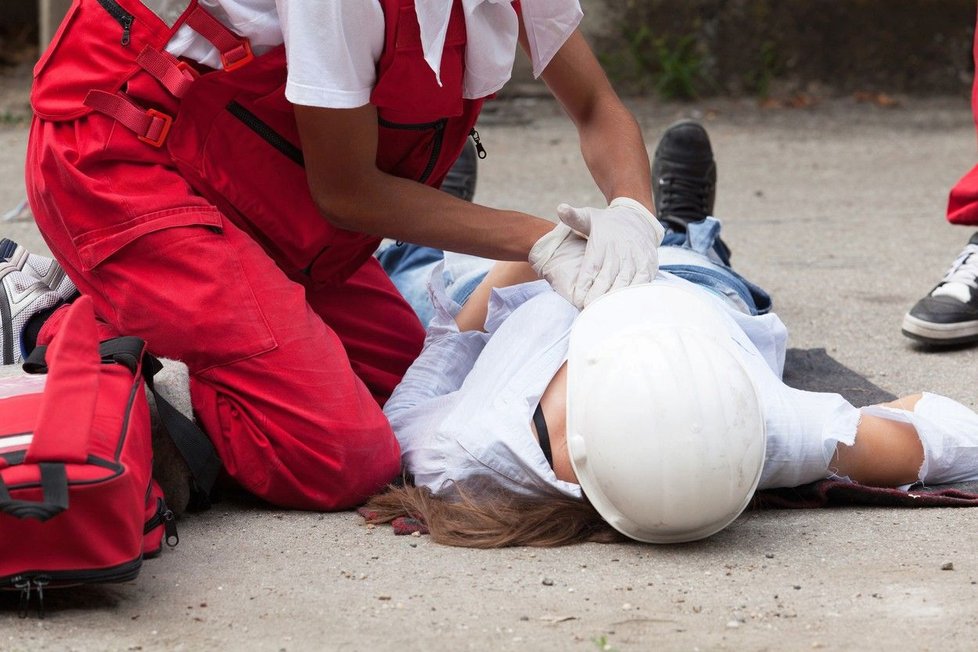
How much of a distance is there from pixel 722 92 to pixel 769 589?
512 centimetres

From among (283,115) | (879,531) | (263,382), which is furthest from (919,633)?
(283,115)

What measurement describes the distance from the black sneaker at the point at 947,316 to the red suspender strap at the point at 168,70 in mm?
1829

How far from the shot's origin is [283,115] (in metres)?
2.31

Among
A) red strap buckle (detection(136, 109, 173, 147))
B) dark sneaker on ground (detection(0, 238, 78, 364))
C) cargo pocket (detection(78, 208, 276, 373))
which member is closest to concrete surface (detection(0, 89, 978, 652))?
cargo pocket (detection(78, 208, 276, 373))

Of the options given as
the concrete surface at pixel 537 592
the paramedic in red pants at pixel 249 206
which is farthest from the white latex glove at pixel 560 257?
the concrete surface at pixel 537 592

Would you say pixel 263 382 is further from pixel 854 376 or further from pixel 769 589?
pixel 854 376

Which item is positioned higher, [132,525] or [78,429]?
[78,429]

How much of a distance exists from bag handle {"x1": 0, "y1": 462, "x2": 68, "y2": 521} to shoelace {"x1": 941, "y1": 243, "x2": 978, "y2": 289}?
2.32 meters

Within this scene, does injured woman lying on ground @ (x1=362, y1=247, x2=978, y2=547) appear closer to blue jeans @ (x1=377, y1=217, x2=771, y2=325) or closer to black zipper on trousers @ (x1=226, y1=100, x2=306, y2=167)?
blue jeans @ (x1=377, y1=217, x2=771, y2=325)

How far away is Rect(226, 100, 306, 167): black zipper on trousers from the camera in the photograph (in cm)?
230

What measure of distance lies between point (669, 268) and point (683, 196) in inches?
25.9

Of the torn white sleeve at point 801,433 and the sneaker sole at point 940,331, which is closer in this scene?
the torn white sleeve at point 801,433

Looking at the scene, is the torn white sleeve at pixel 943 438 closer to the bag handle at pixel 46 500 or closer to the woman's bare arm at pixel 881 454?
the woman's bare arm at pixel 881 454

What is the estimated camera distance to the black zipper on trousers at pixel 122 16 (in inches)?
89.5
